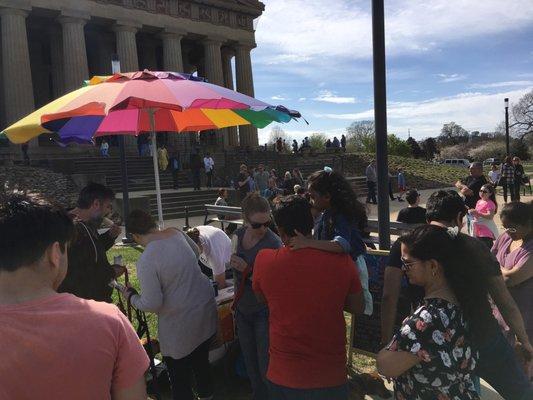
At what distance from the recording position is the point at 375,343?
170 inches

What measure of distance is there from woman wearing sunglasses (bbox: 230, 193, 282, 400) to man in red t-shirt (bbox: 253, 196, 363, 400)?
71 cm

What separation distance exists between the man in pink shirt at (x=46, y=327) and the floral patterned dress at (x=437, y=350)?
125 centimetres

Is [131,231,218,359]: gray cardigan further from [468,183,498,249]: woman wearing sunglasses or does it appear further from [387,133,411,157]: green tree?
[387,133,411,157]: green tree

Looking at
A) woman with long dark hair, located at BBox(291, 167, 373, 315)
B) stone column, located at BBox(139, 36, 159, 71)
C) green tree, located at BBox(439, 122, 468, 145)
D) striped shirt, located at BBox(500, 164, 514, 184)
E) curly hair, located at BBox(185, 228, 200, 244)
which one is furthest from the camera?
green tree, located at BBox(439, 122, 468, 145)

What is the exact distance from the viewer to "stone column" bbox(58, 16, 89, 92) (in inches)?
1084

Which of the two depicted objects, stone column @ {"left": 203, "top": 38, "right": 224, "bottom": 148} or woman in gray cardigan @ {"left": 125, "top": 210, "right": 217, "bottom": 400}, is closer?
woman in gray cardigan @ {"left": 125, "top": 210, "right": 217, "bottom": 400}

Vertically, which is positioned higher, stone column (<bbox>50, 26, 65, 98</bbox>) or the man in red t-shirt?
stone column (<bbox>50, 26, 65, 98</bbox>)

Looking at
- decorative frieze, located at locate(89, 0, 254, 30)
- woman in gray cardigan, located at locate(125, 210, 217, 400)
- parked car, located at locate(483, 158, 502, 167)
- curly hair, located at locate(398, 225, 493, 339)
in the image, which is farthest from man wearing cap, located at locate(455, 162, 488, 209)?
decorative frieze, located at locate(89, 0, 254, 30)

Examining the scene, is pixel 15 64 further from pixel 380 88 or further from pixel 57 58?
pixel 380 88

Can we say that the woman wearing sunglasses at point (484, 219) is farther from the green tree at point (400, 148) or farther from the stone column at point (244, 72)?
the green tree at point (400, 148)

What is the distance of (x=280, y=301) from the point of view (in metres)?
2.57

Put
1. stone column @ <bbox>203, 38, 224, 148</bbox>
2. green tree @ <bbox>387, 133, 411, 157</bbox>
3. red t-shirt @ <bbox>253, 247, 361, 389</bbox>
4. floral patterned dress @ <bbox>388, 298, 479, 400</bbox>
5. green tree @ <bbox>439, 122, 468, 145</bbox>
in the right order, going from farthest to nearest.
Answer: green tree @ <bbox>439, 122, 468, 145</bbox> < green tree @ <bbox>387, 133, 411, 157</bbox> < stone column @ <bbox>203, 38, 224, 148</bbox> < red t-shirt @ <bbox>253, 247, 361, 389</bbox> < floral patterned dress @ <bbox>388, 298, 479, 400</bbox>

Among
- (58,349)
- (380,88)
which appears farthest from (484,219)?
(58,349)

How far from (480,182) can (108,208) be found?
6237 mm
